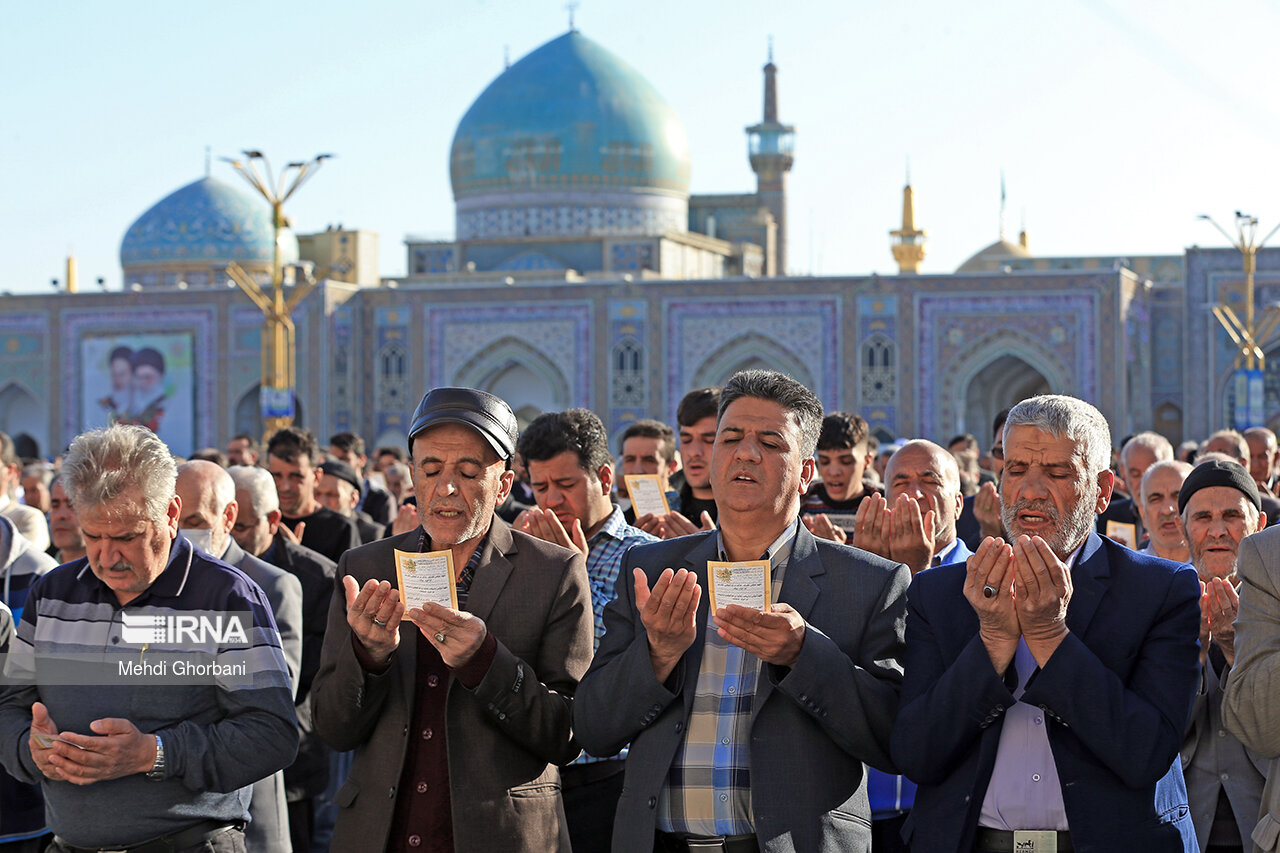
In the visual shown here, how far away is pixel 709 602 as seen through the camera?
3199mm

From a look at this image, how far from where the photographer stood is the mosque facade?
33.4 metres

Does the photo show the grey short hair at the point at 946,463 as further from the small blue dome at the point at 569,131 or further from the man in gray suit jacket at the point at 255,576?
the small blue dome at the point at 569,131

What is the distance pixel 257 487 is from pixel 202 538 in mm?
725

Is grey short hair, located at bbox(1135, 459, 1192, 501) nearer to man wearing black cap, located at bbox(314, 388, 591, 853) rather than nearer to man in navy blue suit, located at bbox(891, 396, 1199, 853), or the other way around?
man in navy blue suit, located at bbox(891, 396, 1199, 853)

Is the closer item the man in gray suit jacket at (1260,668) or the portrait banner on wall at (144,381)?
the man in gray suit jacket at (1260,668)

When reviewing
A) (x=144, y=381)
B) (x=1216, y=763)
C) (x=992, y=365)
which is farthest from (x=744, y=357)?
(x=1216, y=763)

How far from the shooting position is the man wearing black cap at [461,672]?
3.17 m

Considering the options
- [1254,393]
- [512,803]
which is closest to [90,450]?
[512,803]

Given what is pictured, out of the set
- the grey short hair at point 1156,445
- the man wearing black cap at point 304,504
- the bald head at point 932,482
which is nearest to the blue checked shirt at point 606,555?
the bald head at point 932,482

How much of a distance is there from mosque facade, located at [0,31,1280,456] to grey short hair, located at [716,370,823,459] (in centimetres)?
2924

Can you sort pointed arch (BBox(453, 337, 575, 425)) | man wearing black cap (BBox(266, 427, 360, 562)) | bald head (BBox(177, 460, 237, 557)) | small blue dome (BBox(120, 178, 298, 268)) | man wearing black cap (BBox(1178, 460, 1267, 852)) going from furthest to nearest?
small blue dome (BBox(120, 178, 298, 268)), pointed arch (BBox(453, 337, 575, 425)), man wearing black cap (BBox(266, 427, 360, 562)), bald head (BBox(177, 460, 237, 557)), man wearing black cap (BBox(1178, 460, 1267, 852))

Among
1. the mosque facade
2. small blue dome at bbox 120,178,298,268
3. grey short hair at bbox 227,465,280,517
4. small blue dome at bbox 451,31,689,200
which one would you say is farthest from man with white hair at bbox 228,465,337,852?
small blue dome at bbox 120,178,298,268

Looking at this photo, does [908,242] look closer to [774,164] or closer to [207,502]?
[774,164]

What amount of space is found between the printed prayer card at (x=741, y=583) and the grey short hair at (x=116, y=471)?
123 centimetres
